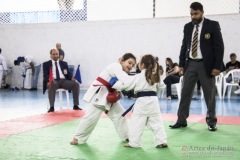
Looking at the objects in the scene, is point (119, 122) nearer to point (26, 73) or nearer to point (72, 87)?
point (72, 87)

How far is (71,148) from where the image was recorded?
3.98 meters

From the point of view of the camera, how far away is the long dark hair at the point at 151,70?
13.2 ft

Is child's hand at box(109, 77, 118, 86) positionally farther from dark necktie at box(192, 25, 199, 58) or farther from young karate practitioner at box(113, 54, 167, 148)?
dark necktie at box(192, 25, 199, 58)

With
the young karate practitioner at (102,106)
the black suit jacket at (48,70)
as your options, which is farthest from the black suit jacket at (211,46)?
the black suit jacket at (48,70)

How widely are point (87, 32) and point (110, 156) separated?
1149 centimetres

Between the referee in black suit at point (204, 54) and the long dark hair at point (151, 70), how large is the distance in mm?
1332

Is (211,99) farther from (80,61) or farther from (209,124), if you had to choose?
(80,61)

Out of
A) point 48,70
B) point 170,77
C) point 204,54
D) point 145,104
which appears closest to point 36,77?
point 170,77

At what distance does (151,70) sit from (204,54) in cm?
140

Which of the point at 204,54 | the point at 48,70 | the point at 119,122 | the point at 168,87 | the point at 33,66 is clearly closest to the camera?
the point at 119,122

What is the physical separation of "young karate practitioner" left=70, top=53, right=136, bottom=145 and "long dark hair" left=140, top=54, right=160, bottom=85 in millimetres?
145

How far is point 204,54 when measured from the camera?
511 centimetres

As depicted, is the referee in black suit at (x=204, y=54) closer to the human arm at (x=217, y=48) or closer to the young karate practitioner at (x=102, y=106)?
the human arm at (x=217, y=48)

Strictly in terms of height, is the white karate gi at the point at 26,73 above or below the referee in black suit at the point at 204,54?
below
